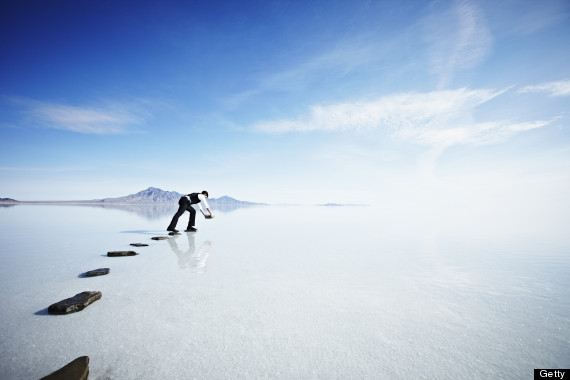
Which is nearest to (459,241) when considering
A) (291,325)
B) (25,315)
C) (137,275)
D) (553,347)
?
(553,347)

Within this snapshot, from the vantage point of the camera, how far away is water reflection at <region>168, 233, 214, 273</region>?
6.11m

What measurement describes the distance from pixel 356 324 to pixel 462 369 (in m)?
1.21

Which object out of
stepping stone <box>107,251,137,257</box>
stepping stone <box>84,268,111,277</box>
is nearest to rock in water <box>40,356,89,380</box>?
stepping stone <box>84,268,111,277</box>

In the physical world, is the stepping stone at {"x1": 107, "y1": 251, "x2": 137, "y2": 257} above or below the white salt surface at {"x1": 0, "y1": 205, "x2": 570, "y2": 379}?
above

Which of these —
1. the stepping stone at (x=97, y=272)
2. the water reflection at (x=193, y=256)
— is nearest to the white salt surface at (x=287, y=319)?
the water reflection at (x=193, y=256)

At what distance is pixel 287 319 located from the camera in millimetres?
3467

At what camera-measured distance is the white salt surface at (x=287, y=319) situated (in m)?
2.49

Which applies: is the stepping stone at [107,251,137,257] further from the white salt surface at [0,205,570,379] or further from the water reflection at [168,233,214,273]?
the water reflection at [168,233,214,273]

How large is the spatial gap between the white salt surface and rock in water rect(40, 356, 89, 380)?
0.11 metres

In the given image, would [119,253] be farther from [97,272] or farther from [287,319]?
[287,319]

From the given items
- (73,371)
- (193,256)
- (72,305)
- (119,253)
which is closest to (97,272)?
→ (119,253)

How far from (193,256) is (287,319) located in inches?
191

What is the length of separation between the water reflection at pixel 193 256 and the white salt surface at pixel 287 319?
8 cm

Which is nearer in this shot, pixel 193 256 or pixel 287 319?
pixel 287 319
